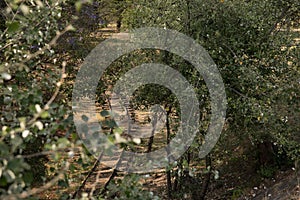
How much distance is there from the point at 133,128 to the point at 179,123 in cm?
81

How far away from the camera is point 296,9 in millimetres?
6938

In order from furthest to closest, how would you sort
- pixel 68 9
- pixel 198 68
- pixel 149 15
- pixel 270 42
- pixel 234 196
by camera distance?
pixel 234 196 → pixel 68 9 → pixel 149 15 → pixel 270 42 → pixel 198 68

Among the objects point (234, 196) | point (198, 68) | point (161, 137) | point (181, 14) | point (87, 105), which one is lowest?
point (234, 196)

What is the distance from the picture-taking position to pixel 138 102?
23.6 feet

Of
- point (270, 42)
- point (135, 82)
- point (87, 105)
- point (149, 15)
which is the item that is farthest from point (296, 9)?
point (87, 105)

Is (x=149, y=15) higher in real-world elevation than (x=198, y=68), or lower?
higher

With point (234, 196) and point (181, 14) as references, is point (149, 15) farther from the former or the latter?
point (234, 196)

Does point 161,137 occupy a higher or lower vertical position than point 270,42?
lower

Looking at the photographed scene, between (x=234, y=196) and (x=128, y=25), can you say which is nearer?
(x=128, y=25)

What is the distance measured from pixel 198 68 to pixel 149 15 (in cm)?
148

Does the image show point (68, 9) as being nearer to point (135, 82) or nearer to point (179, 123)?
point (135, 82)

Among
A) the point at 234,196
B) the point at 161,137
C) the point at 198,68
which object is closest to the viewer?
the point at 198,68

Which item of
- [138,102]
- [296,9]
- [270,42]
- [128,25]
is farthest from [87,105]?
[296,9]

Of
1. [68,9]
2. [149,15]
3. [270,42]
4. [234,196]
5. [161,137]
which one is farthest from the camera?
[234,196]
